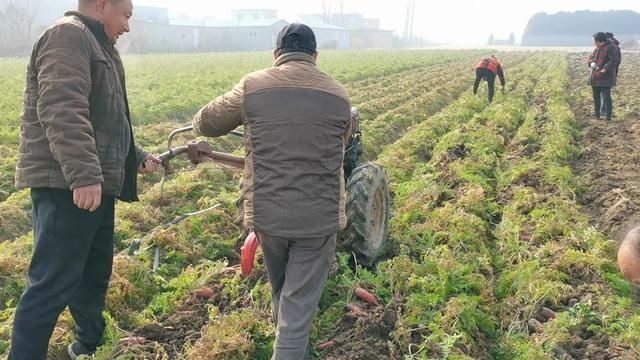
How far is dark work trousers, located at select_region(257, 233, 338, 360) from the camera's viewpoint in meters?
3.05

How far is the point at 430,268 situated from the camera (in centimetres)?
490

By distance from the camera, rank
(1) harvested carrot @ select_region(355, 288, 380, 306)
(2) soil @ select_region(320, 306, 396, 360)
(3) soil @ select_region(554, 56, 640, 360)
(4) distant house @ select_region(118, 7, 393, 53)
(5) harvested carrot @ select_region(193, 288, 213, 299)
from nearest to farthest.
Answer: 1. (2) soil @ select_region(320, 306, 396, 360)
2. (3) soil @ select_region(554, 56, 640, 360)
3. (1) harvested carrot @ select_region(355, 288, 380, 306)
4. (5) harvested carrot @ select_region(193, 288, 213, 299)
5. (4) distant house @ select_region(118, 7, 393, 53)

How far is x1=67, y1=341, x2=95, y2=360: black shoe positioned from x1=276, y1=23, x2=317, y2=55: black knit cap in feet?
7.62

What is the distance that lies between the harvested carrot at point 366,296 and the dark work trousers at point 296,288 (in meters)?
1.27

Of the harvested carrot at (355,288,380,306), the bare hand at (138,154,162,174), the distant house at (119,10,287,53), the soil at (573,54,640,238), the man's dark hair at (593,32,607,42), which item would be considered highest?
the distant house at (119,10,287,53)

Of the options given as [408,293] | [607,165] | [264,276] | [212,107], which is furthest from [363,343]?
[607,165]

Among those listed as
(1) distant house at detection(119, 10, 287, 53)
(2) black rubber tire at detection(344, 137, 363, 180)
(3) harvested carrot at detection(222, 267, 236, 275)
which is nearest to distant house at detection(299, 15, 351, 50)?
(1) distant house at detection(119, 10, 287, 53)

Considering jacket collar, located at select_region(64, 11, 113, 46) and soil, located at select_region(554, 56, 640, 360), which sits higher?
jacket collar, located at select_region(64, 11, 113, 46)

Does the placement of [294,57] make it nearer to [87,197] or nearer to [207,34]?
[87,197]

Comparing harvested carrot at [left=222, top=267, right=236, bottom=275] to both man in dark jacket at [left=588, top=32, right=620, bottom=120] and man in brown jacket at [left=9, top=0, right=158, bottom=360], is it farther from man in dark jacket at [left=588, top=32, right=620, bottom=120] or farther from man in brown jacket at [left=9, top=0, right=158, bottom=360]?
man in dark jacket at [left=588, top=32, right=620, bottom=120]

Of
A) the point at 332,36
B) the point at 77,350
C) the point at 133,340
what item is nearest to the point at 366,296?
the point at 133,340

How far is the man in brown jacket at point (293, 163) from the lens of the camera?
9.52ft

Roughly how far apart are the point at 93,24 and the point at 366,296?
2.72 metres

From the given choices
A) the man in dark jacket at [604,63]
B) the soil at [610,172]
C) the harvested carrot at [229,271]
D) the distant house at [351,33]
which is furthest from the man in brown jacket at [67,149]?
the distant house at [351,33]
